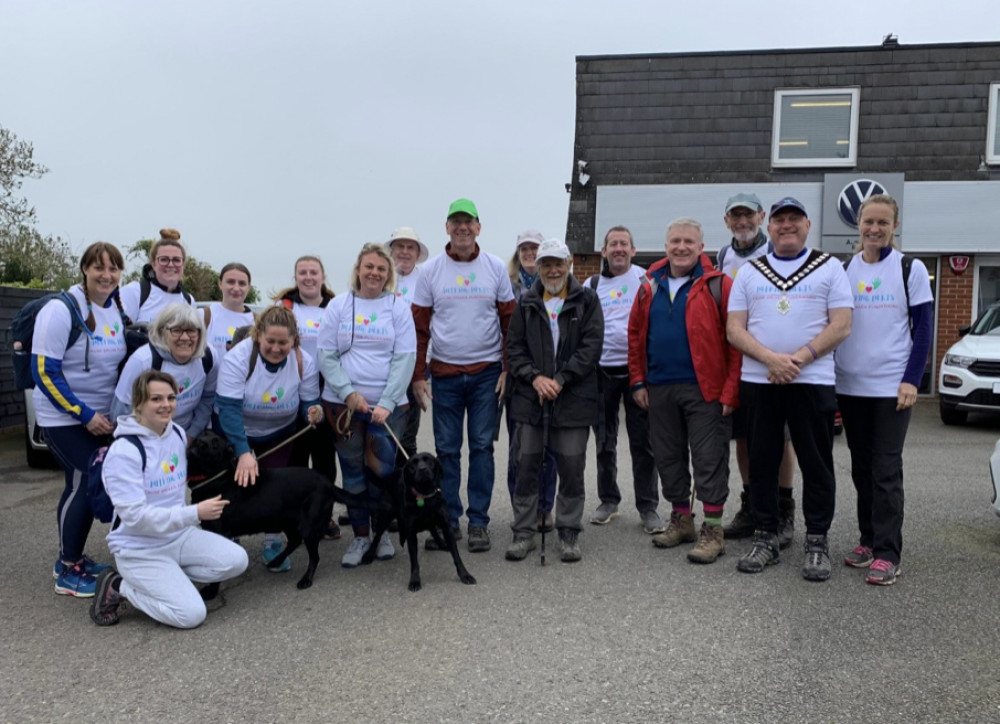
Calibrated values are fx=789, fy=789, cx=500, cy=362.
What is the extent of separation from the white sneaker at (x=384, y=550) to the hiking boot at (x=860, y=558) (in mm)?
2704

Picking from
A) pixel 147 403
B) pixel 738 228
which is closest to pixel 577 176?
pixel 738 228

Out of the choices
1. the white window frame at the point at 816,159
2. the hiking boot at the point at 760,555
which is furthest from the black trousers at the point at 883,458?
the white window frame at the point at 816,159

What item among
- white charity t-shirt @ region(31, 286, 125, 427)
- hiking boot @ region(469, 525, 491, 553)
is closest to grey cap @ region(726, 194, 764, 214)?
hiking boot @ region(469, 525, 491, 553)

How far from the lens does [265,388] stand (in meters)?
4.55

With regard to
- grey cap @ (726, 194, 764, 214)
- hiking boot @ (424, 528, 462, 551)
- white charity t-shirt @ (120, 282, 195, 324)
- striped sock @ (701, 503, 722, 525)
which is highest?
grey cap @ (726, 194, 764, 214)

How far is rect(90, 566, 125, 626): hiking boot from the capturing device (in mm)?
3773

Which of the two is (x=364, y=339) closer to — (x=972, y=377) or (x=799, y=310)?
(x=799, y=310)

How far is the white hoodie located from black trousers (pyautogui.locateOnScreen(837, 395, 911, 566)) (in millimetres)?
3614

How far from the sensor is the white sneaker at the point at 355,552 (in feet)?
15.4

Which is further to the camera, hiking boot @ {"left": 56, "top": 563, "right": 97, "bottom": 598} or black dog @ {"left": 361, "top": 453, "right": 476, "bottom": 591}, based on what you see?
black dog @ {"left": 361, "top": 453, "right": 476, "bottom": 591}

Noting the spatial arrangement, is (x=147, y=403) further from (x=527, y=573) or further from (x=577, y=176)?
(x=577, y=176)

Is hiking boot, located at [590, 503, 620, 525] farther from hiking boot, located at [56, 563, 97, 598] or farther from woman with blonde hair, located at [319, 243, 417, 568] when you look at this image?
hiking boot, located at [56, 563, 97, 598]

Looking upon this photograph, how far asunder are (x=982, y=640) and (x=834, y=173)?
37.4 feet

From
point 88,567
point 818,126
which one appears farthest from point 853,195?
point 88,567
